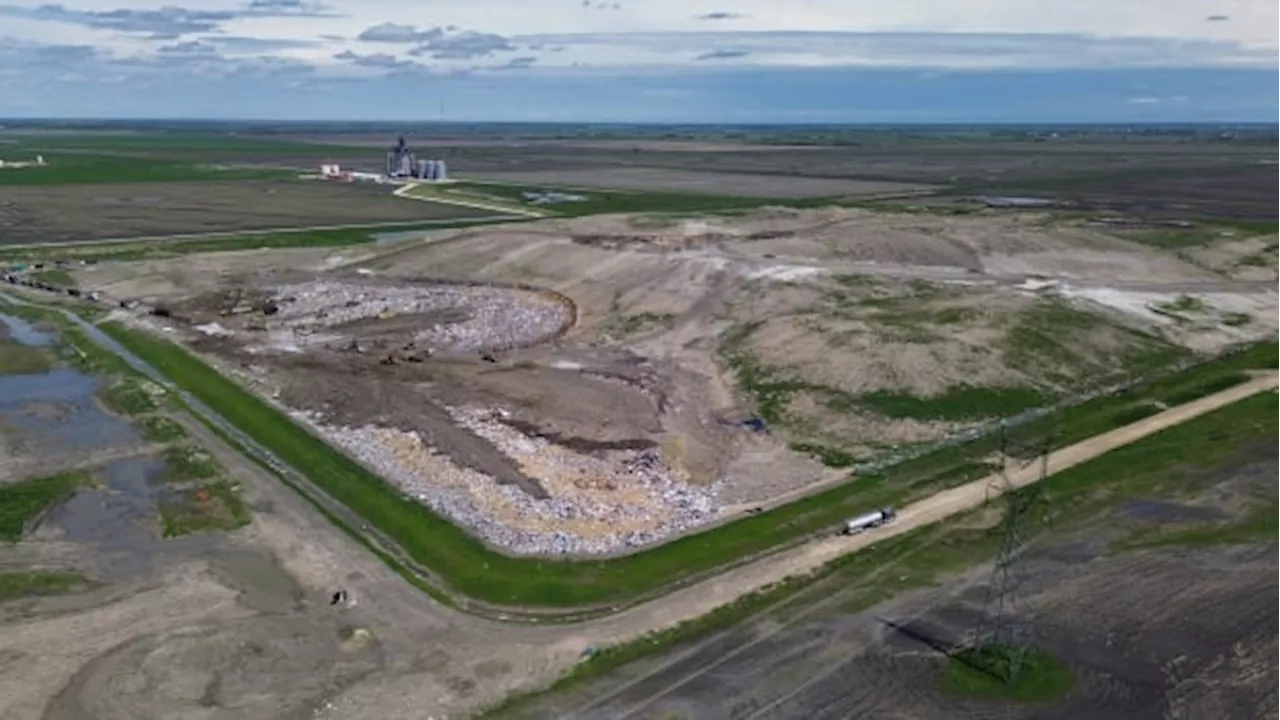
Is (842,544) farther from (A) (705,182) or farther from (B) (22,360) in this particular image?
(A) (705,182)

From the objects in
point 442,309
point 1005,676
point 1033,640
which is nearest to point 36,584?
point 1005,676

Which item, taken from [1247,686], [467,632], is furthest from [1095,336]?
[467,632]

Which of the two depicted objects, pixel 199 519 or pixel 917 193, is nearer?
pixel 199 519

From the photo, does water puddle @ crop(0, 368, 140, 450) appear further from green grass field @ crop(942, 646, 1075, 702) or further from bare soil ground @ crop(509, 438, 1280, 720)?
green grass field @ crop(942, 646, 1075, 702)

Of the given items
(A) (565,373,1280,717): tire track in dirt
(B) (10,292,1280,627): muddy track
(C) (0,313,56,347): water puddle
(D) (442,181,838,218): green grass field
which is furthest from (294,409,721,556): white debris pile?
(D) (442,181,838,218): green grass field

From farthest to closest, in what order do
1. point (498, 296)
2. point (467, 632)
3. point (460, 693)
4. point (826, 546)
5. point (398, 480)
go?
1. point (498, 296)
2. point (398, 480)
3. point (826, 546)
4. point (467, 632)
5. point (460, 693)

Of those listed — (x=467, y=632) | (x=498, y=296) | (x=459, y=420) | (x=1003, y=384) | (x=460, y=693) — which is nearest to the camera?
(x=460, y=693)

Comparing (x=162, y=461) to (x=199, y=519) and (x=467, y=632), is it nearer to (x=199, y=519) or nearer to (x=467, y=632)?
(x=199, y=519)
